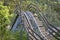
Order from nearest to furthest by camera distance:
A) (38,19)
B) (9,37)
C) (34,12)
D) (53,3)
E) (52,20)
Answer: (9,37)
(38,19)
(34,12)
(52,20)
(53,3)

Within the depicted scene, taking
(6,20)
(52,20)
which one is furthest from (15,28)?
(52,20)

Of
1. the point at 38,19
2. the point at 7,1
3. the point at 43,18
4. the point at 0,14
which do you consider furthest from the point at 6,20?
the point at 7,1

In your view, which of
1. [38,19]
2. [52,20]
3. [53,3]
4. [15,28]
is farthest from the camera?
[53,3]

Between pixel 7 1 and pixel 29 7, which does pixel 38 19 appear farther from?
pixel 7 1

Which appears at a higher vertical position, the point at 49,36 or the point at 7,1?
the point at 7,1

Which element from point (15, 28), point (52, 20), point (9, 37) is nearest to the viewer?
point (9, 37)

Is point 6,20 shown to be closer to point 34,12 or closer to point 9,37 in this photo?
point 9,37

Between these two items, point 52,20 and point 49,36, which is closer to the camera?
point 49,36

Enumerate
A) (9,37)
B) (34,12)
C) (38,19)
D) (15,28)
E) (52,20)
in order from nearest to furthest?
(9,37) → (15,28) → (38,19) → (34,12) → (52,20)

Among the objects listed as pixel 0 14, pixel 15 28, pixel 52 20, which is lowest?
pixel 52 20
